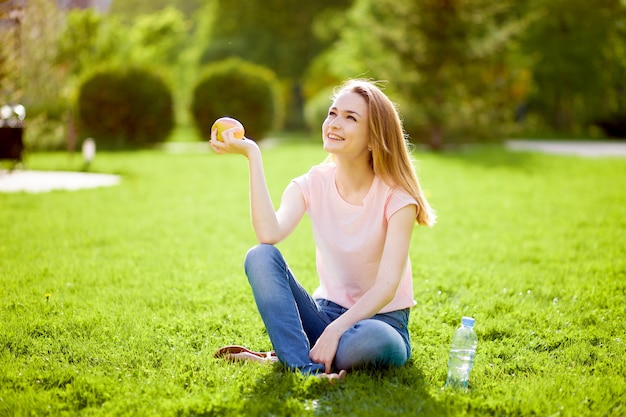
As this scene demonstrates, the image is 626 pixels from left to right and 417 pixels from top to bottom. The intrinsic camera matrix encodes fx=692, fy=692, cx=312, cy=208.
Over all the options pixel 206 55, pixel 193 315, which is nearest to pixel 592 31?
pixel 206 55

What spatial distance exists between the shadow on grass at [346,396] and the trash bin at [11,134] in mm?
9148

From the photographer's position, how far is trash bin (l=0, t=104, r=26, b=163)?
11.0 metres

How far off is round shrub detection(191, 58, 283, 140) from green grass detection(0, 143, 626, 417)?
37.2 ft

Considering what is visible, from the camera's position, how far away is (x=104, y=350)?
3674 mm

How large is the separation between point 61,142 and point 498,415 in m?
17.6

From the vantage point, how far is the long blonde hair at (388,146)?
341 cm

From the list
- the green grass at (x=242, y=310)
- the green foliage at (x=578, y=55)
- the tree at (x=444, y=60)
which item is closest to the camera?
the green grass at (x=242, y=310)

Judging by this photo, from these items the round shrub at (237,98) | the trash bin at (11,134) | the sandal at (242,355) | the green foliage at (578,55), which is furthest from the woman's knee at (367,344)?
the green foliage at (578,55)

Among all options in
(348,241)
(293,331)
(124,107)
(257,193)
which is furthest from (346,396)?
(124,107)

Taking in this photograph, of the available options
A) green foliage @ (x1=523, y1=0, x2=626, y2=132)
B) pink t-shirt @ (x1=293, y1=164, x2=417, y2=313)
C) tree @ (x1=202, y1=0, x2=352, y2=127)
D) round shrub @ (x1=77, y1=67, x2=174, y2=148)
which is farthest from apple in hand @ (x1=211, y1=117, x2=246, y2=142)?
tree @ (x1=202, y1=0, x2=352, y2=127)

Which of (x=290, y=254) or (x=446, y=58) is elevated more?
(x=446, y=58)

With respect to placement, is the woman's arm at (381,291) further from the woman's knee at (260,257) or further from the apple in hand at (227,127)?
the apple in hand at (227,127)

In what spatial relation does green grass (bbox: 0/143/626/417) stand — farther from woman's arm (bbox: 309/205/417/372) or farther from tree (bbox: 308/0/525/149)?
tree (bbox: 308/0/525/149)

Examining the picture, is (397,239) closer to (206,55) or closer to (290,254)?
(290,254)
